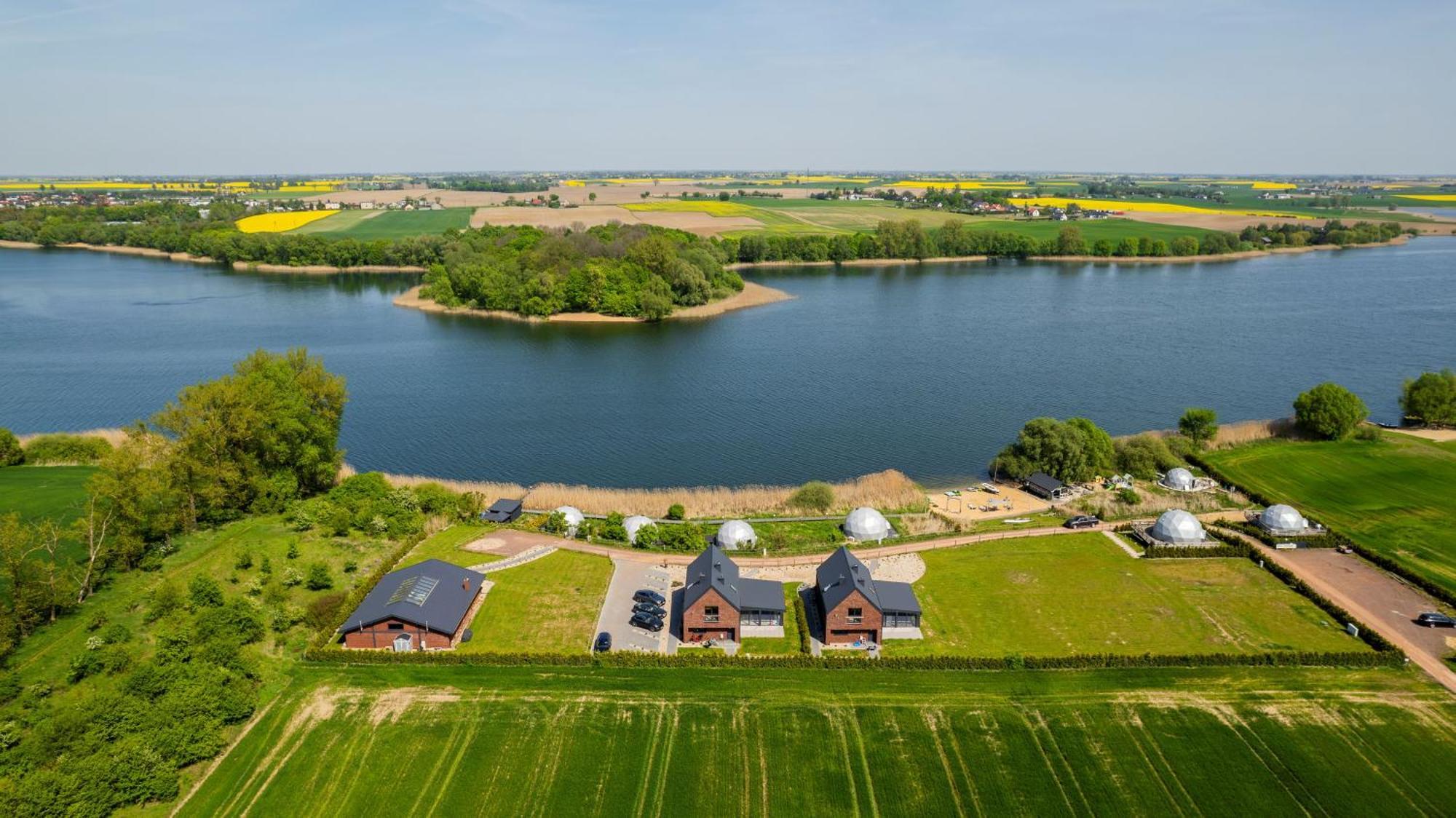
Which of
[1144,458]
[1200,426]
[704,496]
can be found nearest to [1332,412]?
[1200,426]

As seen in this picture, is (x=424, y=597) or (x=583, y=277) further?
(x=583, y=277)

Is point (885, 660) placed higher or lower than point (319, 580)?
lower

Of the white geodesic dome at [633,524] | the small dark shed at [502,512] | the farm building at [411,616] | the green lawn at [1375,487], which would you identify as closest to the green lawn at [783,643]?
the white geodesic dome at [633,524]

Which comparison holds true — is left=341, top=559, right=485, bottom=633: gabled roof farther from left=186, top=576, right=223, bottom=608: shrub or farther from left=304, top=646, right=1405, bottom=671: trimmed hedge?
left=186, top=576, right=223, bottom=608: shrub

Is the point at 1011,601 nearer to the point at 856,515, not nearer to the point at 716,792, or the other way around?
the point at 856,515

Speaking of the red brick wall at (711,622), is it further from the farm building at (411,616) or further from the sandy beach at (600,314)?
the sandy beach at (600,314)

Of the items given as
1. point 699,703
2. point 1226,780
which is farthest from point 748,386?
point 1226,780

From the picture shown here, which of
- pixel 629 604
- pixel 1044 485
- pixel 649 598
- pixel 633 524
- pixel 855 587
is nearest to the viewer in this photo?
pixel 855 587

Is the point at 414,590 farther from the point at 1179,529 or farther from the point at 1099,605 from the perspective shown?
the point at 1179,529
